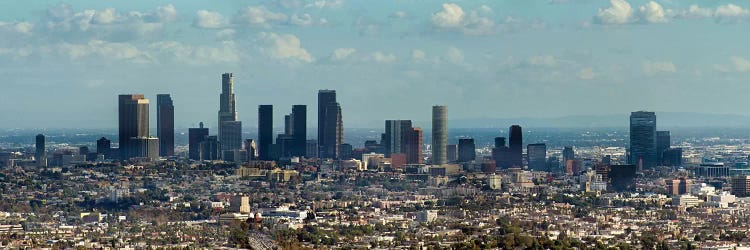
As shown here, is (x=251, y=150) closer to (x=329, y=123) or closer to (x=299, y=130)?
(x=299, y=130)

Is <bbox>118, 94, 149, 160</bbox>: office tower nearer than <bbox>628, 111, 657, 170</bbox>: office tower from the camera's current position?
No

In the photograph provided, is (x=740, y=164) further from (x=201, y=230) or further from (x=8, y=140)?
(x=8, y=140)

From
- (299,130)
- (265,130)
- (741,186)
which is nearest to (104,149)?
(265,130)

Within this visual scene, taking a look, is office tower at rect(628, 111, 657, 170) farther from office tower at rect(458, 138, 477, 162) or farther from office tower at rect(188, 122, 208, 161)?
office tower at rect(188, 122, 208, 161)

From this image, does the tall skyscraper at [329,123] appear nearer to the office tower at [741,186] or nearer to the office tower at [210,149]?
the office tower at [210,149]

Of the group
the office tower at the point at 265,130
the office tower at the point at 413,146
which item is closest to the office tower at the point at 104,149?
the office tower at the point at 265,130

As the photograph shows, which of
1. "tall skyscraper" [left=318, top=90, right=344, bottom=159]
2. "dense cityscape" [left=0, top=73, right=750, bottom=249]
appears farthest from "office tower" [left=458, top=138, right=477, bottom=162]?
"tall skyscraper" [left=318, top=90, right=344, bottom=159]

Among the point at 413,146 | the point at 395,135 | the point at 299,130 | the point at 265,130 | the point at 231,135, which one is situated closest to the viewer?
the point at 413,146
